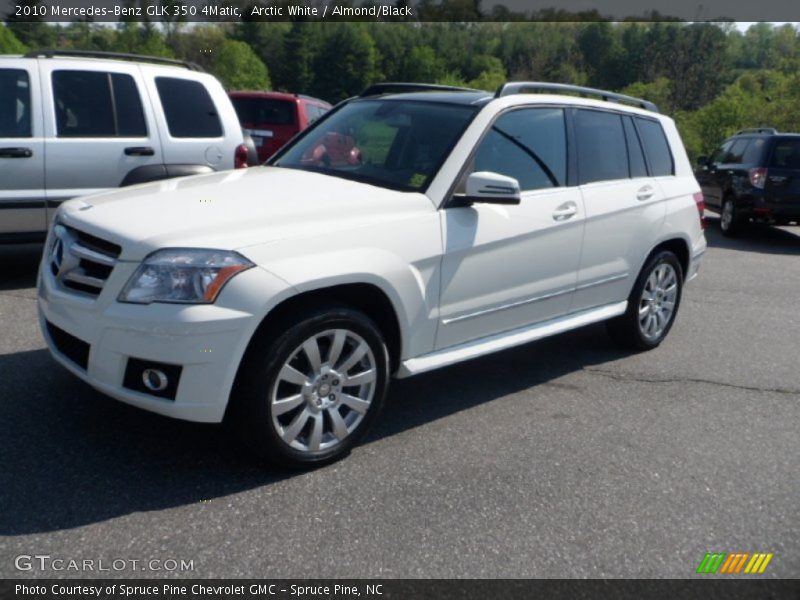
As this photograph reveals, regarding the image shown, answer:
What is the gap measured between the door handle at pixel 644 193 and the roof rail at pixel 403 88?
4.51 ft

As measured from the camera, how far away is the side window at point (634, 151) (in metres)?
5.55

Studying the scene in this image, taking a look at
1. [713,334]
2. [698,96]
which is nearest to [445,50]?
[698,96]

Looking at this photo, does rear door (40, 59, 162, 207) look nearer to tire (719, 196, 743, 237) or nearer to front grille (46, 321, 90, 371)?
front grille (46, 321, 90, 371)

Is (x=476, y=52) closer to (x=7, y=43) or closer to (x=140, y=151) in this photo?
(x=7, y=43)

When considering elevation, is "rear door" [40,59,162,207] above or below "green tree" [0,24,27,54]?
below

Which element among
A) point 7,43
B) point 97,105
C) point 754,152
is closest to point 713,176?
point 754,152

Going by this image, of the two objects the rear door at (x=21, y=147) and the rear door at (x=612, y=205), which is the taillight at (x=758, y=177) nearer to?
the rear door at (x=612, y=205)

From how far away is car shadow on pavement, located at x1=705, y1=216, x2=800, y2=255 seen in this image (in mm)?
11977

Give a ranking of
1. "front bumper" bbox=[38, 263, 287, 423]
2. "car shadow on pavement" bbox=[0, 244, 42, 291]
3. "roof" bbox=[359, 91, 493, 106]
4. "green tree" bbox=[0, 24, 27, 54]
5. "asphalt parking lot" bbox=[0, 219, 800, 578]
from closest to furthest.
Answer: "asphalt parking lot" bbox=[0, 219, 800, 578] → "front bumper" bbox=[38, 263, 287, 423] → "roof" bbox=[359, 91, 493, 106] → "car shadow on pavement" bbox=[0, 244, 42, 291] → "green tree" bbox=[0, 24, 27, 54]

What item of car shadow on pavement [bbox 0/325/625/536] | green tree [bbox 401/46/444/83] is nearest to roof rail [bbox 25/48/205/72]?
car shadow on pavement [bbox 0/325/625/536]

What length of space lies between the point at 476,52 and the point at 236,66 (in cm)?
3400

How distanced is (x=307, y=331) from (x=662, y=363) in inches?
125

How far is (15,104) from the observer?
654cm
